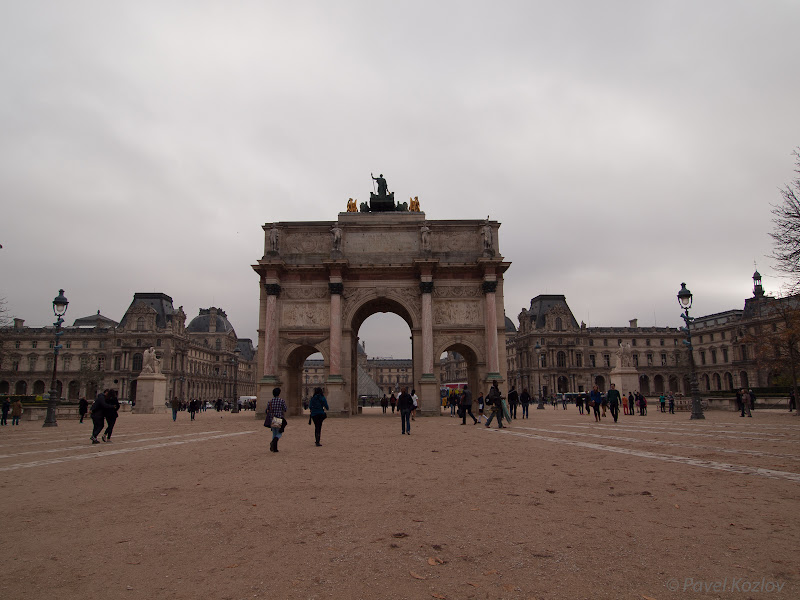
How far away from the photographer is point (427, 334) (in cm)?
3516

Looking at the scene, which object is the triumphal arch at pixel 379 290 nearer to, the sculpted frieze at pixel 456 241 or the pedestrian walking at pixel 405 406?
the sculpted frieze at pixel 456 241

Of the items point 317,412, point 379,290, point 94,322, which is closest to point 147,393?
point 379,290

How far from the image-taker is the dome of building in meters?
119

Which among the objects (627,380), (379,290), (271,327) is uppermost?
(379,290)

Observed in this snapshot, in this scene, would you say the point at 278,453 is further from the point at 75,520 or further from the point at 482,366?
the point at 482,366

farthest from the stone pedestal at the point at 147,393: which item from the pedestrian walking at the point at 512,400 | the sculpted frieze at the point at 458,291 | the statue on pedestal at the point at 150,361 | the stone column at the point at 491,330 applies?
the pedestrian walking at the point at 512,400

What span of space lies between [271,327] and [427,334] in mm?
10862

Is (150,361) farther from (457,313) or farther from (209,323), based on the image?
(209,323)

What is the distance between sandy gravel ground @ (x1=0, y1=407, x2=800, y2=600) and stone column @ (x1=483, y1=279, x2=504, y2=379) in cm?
2403

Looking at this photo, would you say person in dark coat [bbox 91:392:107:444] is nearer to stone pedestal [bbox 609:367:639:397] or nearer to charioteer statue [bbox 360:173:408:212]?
charioteer statue [bbox 360:173:408:212]

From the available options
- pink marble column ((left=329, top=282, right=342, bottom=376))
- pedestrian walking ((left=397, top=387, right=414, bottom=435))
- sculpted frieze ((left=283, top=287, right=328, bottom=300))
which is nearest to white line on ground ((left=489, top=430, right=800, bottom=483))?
pedestrian walking ((left=397, top=387, right=414, bottom=435))

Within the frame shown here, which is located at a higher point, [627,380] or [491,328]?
[491,328]

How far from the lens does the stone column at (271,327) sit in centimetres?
3471

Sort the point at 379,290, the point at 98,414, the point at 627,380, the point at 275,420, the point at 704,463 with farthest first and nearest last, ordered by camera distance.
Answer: the point at 627,380
the point at 379,290
the point at 98,414
the point at 275,420
the point at 704,463
